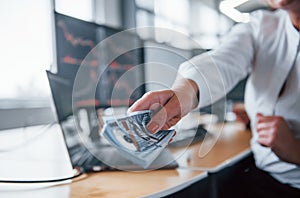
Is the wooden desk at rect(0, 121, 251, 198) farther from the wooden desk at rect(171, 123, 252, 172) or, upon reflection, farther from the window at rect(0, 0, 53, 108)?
the window at rect(0, 0, 53, 108)

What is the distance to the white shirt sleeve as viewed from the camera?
Answer: 555 millimetres

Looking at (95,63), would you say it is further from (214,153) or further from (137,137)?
(214,153)

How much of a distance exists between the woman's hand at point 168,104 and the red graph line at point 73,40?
0.30 meters

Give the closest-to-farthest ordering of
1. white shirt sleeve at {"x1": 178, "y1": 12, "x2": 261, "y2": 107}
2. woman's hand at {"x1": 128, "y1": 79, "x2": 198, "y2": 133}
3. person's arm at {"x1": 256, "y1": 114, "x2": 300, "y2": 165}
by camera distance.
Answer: woman's hand at {"x1": 128, "y1": 79, "x2": 198, "y2": 133} < white shirt sleeve at {"x1": 178, "y1": 12, "x2": 261, "y2": 107} < person's arm at {"x1": 256, "y1": 114, "x2": 300, "y2": 165}

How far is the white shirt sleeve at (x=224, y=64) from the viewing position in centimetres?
56

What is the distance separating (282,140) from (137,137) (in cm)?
36

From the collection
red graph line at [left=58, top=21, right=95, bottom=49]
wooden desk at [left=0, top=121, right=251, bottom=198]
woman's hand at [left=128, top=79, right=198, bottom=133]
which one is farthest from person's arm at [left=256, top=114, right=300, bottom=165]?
red graph line at [left=58, top=21, right=95, bottom=49]

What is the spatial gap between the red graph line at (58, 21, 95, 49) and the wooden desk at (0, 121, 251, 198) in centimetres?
29

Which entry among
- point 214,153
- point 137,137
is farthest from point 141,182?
point 214,153

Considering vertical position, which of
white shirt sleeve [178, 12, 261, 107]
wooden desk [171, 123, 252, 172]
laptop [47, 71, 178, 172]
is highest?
white shirt sleeve [178, 12, 261, 107]

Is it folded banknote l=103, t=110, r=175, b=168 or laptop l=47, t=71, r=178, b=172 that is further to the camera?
laptop l=47, t=71, r=178, b=172

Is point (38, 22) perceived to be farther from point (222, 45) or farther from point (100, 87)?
point (222, 45)

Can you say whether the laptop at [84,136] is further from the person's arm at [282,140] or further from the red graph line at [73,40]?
the person's arm at [282,140]

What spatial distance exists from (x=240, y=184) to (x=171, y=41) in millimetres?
459
